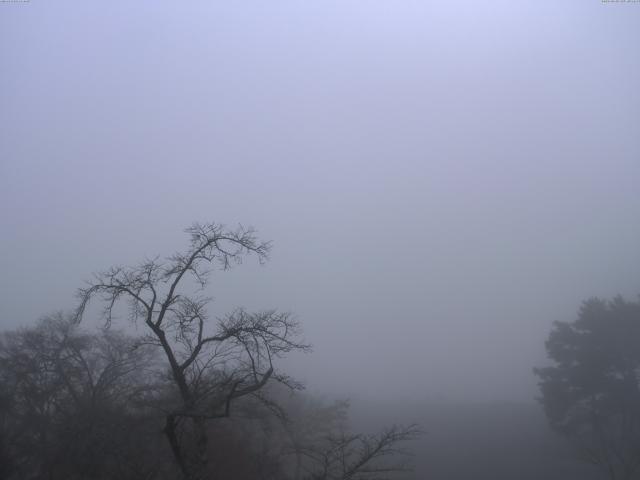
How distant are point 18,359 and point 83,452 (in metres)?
13.5

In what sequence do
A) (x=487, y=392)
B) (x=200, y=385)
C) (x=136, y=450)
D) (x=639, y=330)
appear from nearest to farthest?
(x=200, y=385) → (x=136, y=450) → (x=639, y=330) → (x=487, y=392)

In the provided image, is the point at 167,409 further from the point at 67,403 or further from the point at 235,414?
the point at 67,403

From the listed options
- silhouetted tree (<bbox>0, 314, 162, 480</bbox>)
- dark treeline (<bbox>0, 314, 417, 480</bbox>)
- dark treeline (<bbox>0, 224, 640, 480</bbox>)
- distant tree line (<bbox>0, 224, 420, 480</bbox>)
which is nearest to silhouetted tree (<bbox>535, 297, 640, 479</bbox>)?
dark treeline (<bbox>0, 224, 640, 480</bbox>)

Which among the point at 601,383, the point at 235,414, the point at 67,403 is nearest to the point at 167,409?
the point at 235,414

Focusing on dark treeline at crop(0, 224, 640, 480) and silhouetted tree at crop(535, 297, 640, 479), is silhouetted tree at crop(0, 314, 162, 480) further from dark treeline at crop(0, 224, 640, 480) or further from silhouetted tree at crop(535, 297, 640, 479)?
silhouetted tree at crop(535, 297, 640, 479)

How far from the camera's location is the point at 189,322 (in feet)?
25.9

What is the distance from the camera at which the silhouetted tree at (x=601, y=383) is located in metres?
26.5

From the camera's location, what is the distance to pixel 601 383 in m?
26.7

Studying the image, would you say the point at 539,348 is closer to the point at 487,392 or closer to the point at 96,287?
the point at 487,392

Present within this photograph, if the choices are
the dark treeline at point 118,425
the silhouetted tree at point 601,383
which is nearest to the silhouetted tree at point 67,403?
the dark treeline at point 118,425

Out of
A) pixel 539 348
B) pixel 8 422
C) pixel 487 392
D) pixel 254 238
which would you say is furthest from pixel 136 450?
pixel 539 348

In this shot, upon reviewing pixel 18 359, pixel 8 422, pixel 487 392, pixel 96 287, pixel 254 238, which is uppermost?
pixel 254 238

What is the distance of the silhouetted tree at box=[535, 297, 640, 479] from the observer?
26516 millimetres

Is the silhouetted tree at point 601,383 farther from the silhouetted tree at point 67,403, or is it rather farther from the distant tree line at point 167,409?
the silhouetted tree at point 67,403
